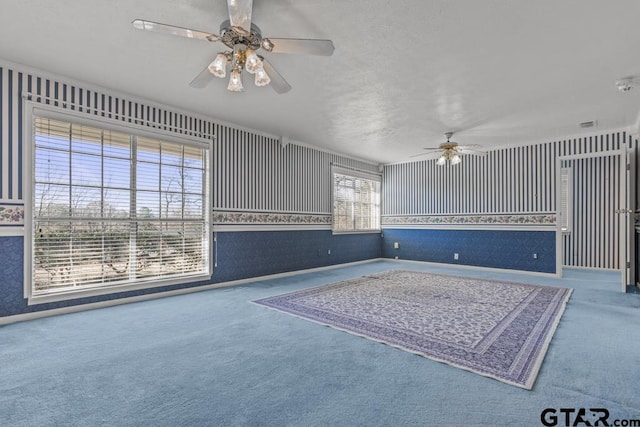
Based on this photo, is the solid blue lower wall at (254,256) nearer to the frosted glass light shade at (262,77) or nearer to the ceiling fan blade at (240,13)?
the frosted glass light shade at (262,77)

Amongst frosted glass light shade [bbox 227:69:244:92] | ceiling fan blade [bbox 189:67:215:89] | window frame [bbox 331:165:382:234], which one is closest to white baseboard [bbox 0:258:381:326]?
window frame [bbox 331:165:382:234]

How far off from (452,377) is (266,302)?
2.59m

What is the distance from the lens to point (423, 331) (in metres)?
3.15

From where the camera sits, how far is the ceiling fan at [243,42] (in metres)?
2.17

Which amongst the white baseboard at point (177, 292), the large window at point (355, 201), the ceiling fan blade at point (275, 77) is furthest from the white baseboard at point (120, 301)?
the ceiling fan blade at point (275, 77)

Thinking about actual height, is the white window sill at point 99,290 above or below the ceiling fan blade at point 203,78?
below

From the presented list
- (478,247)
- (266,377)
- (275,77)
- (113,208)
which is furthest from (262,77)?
(478,247)

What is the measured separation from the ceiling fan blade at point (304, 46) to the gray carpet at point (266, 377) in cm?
236

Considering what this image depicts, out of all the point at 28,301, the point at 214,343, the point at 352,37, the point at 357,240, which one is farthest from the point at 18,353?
the point at 357,240

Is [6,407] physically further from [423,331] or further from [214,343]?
[423,331]

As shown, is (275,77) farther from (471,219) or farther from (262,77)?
(471,219)

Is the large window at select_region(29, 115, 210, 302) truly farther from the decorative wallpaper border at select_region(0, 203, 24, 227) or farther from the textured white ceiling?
the textured white ceiling

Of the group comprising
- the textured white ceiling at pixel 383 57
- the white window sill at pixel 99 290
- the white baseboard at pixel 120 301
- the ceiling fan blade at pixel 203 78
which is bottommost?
the white baseboard at pixel 120 301

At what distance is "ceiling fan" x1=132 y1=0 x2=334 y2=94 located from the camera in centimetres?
217
